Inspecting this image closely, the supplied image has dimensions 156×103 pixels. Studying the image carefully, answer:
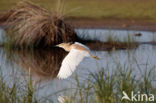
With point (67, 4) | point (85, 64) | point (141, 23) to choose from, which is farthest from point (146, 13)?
point (85, 64)

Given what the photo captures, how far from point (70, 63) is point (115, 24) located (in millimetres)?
10099

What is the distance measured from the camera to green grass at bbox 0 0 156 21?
1756 centimetres

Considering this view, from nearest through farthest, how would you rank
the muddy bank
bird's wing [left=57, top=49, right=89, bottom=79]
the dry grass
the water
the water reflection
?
bird's wing [left=57, top=49, right=89, bottom=79] < the water < the water reflection < the dry grass < the muddy bank

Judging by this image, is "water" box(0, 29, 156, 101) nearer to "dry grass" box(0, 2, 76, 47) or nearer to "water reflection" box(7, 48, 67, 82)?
"water reflection" box(7, 48, 67, 82)

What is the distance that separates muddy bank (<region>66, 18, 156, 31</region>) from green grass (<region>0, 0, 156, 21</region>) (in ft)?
1.84

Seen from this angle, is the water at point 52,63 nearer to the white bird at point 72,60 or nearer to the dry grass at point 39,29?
the dry grass at point 39,29

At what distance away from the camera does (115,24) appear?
1559cm

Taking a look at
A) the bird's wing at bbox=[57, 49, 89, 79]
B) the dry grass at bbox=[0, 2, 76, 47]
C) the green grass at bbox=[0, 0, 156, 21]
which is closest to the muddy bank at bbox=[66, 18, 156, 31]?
the green grass at bbox=[0, 0, 156, 21]

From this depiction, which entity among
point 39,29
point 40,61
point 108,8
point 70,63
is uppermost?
point 70,63

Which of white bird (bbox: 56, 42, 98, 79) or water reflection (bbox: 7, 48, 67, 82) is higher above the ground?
white bird (bbox: 56, 42, 98, 79)

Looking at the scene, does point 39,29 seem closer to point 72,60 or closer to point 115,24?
point 72,60

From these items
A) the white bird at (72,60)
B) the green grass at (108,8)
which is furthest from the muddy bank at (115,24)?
the white bird at (72,60)

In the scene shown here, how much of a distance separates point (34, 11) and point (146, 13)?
872 cm

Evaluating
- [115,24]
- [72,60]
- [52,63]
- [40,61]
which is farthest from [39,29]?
[115,24]
